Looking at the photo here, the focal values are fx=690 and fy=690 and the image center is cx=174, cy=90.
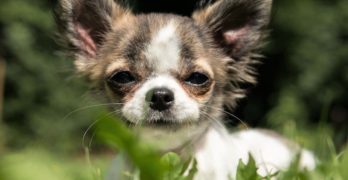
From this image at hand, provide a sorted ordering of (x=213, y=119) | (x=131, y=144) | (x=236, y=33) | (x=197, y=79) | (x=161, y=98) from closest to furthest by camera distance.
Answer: (x=131, y=144)
(x=161, y=98)
(x=197, y=79)
(x=213, y=119)
(x=236, y=33)

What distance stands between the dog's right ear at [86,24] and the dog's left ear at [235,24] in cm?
61

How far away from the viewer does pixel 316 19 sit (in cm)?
884

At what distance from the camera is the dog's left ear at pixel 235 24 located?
4.80m

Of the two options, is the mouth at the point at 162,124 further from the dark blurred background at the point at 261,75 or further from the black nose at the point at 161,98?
the dark blurred background at the point at 261,75

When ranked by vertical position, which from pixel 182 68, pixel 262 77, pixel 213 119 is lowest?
pixel 262 77

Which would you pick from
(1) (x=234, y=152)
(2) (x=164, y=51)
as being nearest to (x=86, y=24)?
(2) (x=164, y=51)

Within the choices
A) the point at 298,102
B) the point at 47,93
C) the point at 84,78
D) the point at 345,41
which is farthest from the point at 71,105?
the point at 84,78

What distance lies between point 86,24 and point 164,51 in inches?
37.7

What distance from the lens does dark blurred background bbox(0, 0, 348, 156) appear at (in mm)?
8820

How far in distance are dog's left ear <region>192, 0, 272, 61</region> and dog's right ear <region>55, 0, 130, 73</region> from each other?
61 cm

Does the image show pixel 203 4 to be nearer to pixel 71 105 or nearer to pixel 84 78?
pixel 84 78

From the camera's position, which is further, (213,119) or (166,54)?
(213,119)

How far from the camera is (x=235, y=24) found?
489 cm

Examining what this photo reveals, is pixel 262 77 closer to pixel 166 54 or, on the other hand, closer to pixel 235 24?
pixel 235 24
